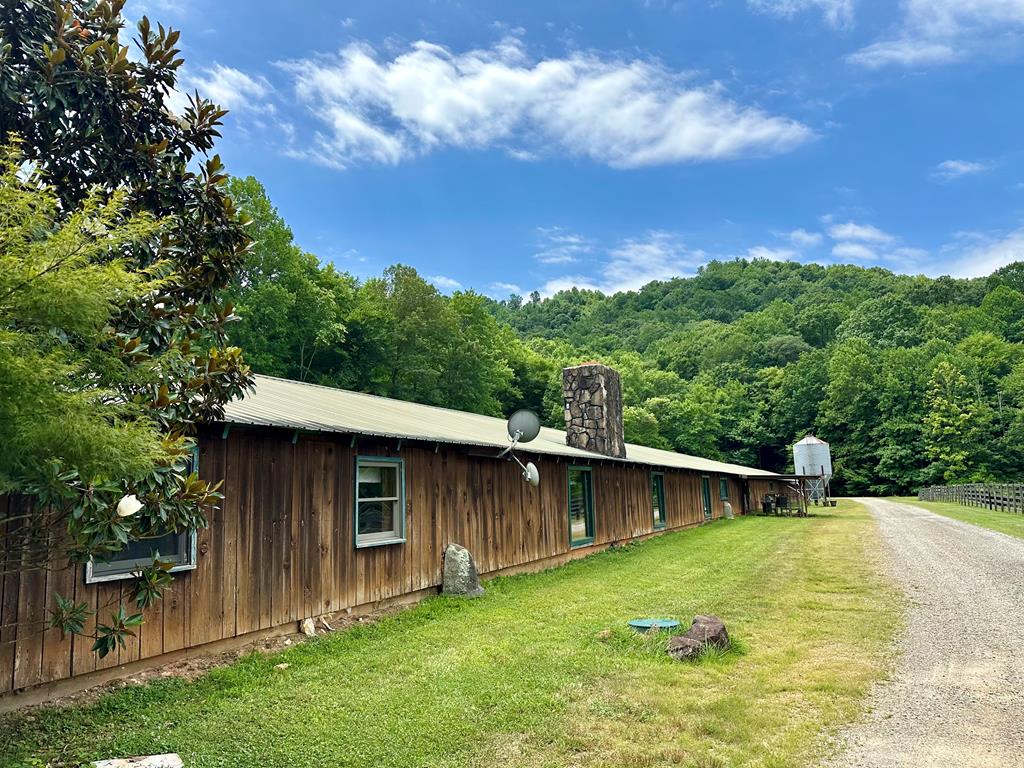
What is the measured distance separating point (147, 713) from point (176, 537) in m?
1.67

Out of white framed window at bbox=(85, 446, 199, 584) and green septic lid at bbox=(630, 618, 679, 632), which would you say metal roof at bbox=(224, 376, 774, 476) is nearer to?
white framed window at bbox=(85, 446, 199, 584)

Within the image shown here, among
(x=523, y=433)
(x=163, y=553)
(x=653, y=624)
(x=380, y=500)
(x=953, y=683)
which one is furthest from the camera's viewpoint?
(x=523, y=433)

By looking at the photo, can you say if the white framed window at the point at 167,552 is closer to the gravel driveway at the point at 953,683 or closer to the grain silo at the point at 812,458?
the gravel driveway at the point at 953,683

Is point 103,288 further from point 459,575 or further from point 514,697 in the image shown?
point 459,575

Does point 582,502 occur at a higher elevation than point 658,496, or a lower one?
higher

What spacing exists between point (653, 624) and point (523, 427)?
14.8ft

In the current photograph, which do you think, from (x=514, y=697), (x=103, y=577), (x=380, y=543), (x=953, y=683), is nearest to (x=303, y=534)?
(x=380, y=543)

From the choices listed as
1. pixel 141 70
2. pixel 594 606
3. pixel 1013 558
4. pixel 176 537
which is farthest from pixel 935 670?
pixel 1013 558

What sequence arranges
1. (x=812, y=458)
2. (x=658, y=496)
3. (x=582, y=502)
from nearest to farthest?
(x=582, y=502) < (x=658, y=496) < (x=812, y=458)

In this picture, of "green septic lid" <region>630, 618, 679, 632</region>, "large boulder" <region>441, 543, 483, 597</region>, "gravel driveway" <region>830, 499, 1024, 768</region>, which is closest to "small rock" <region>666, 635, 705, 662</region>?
"green septic lid" <region>630, 618, 679, 632</region>

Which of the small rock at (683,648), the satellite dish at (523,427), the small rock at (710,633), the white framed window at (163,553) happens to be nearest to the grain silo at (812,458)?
the satellite dish at (523,427)

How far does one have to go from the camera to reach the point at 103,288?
3.03 meters

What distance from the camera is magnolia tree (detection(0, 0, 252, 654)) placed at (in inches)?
113

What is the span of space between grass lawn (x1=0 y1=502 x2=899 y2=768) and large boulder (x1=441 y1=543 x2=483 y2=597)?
0.56 m
